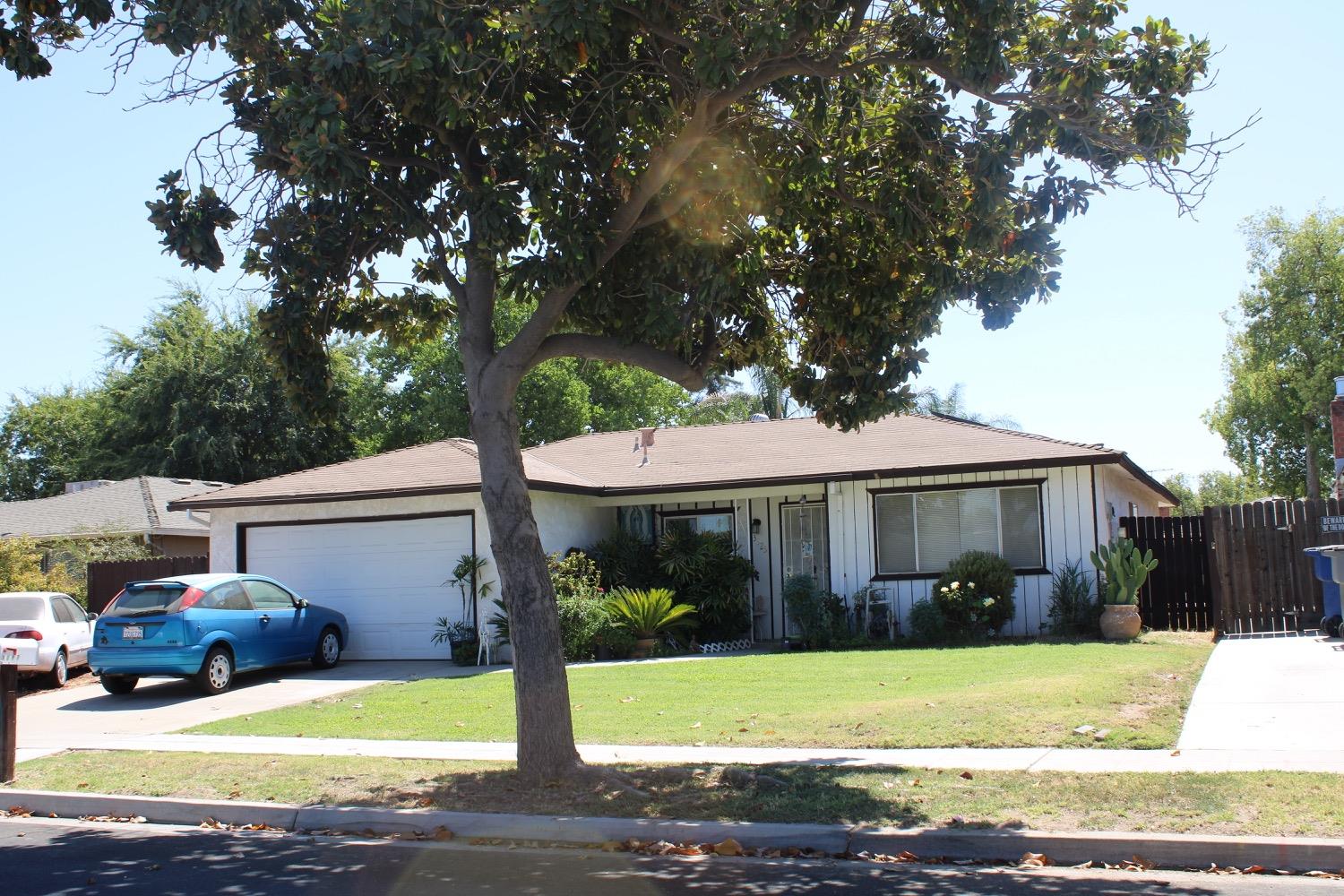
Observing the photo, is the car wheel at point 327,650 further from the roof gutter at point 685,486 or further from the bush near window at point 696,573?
the bush near window at point 696,573

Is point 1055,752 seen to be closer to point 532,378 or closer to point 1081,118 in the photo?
point 1081,118

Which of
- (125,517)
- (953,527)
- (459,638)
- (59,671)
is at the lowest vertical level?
(59,671)

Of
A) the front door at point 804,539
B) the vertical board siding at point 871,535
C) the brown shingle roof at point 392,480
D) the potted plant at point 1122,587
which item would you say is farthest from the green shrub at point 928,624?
the brown shingle roof at point 392,480

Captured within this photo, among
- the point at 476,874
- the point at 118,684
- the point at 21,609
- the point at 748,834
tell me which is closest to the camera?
the point at 476,874

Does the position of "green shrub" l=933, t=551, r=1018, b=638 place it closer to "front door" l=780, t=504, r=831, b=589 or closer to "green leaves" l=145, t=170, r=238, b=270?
"front door" l=780, t=504, r=831, b=589

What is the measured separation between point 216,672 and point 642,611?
6.50m

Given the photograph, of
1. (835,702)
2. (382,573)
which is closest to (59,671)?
(382,573)

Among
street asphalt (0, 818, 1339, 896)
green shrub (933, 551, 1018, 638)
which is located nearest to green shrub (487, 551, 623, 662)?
green shrub (933, 551, 1018, 638)

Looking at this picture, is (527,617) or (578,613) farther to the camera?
(578,613)

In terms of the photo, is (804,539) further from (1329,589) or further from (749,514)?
(1329,589)

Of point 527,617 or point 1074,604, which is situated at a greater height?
point 527,617

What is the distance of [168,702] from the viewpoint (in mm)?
15594

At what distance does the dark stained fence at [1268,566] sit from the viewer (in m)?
18.2

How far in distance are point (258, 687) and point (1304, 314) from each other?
1619 inches
